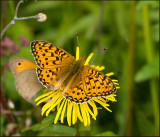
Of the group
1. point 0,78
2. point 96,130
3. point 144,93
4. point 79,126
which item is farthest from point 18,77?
point 144,93

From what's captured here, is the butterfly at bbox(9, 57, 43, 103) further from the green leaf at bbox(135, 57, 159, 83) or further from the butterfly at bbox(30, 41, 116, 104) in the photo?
the green leaf at bbox(135, 57, 159, 83)

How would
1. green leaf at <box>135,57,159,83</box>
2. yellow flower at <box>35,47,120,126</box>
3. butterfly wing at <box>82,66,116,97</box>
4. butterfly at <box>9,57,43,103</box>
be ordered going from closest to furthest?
1. butterfly wing at <box>82,66,116,97</box>
2. yellow flower at <box>35,47,120,126</box>
3. butterfly at <box>9,57,43,103</box>
4. green leaf at <box>135,57,159,83</box>

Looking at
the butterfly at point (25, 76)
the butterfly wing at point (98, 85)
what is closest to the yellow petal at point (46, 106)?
the butterfly at point (25, 76)

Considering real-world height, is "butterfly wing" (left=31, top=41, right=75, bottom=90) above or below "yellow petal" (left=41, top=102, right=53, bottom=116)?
above

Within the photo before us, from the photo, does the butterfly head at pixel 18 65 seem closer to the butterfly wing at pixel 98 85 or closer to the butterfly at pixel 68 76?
the butterfly at pixel 68 76

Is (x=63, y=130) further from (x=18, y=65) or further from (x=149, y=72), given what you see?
(x=149, y=72)

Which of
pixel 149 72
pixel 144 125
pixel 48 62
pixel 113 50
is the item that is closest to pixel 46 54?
pixel 48 62

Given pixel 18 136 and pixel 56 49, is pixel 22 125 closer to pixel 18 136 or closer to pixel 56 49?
pixel 18 136

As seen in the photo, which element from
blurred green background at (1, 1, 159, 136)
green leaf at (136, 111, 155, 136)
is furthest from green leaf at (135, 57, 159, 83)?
green leaf at (136, 111, 155, 136)
